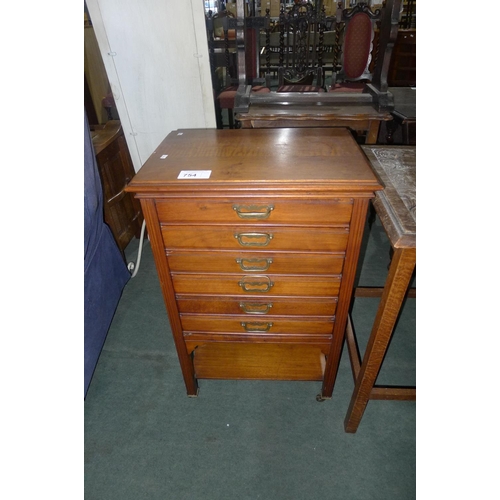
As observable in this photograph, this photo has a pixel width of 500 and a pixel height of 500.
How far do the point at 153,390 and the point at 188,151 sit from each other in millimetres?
1104

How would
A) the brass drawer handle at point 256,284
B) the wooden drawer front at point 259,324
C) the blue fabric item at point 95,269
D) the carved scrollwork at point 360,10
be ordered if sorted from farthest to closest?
the carved scrollwork at point 360,10 → the blue fabric item at point 95,269 → the wooden drawer front at point 259,324 → the brass drawer handle at point 256,284

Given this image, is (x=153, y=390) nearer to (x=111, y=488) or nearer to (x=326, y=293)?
(x=111, y=488)

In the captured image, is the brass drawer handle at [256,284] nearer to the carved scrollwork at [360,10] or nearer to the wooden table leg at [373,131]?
the wooden table leg at [373,131]

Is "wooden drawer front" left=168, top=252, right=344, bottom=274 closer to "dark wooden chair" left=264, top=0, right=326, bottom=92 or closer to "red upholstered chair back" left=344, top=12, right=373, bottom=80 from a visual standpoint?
"dark wooden chair" left=264, top=0, right=326, bottom=92

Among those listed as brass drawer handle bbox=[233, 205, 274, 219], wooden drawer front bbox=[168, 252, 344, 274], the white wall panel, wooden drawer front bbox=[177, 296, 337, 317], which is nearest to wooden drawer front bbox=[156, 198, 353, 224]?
brass drawer handle bbox=[233, 205, 274, 219]

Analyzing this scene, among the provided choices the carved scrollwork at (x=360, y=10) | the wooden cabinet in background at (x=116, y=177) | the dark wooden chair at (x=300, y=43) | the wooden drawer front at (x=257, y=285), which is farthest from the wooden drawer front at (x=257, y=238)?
the carved scrollwork at (x=360, y=10)

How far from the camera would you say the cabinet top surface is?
833 mm

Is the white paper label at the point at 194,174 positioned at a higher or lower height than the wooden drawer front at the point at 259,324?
higher

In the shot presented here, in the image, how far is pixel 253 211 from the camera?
2.92 feet

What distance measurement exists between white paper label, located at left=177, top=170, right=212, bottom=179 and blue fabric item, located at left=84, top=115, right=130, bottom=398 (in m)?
0.66

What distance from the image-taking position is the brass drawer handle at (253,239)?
0.94 metres

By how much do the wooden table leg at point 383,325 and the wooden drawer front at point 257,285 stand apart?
0.51 ft

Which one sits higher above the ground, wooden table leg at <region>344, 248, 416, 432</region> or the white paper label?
the white paper label

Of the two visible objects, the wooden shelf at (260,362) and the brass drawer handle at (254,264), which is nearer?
the brass drawer handle at (254,264)
